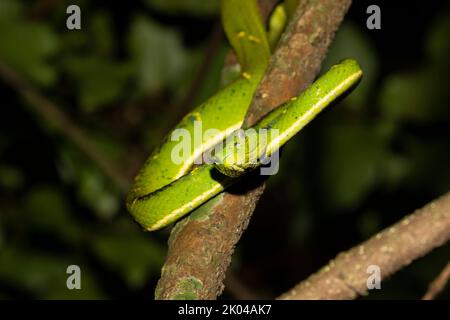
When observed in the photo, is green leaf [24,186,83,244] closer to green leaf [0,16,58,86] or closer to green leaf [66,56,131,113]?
green leaf [66,56,131,113]

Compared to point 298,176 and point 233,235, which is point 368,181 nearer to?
point 298,176

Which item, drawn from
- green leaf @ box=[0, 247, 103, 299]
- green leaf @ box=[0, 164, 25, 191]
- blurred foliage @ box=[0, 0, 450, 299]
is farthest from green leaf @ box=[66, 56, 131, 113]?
green leaf @ box=[0, 247, 103, 299]

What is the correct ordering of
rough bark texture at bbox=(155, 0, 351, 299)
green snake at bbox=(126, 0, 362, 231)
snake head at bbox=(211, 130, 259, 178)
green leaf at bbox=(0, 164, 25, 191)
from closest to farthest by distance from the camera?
rough bark texture at bbox=(155, 0, 351, 299) → snake head at bbox=(211, 130, 259, 178) → green snake at bbox=(126, 0, 362, 231) → green leaf at bbox=(0, 164, 25, 191)

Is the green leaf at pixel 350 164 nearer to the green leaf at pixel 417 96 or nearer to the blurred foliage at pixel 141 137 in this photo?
the blurred foliage at pixel 141 137

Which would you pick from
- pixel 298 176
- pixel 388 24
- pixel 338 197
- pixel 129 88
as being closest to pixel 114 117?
pixel 129 88

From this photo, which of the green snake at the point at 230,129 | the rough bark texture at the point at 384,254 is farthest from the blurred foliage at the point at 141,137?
the rough bark texture at the point at 384,254

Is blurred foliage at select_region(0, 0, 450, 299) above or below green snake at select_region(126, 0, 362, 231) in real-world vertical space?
above
